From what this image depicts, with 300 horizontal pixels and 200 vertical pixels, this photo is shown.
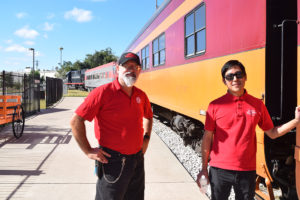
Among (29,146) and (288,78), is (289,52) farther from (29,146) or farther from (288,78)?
(29,146)

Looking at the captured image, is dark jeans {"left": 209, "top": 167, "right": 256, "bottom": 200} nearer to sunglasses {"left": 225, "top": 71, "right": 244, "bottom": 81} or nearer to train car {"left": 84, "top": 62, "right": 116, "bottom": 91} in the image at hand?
sunglasses {"left": 225, "top": 71, "right": 244, "bottom": 81}

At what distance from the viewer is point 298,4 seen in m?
3.21

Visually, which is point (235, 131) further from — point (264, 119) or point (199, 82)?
point (199, 82)

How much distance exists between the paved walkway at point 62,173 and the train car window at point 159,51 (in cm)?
221

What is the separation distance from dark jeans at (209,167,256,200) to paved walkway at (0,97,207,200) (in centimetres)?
169

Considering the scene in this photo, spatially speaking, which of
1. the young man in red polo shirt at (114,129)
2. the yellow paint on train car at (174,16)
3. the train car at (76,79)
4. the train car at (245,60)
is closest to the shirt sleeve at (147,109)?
the young man in red polo shirt at (114,129)

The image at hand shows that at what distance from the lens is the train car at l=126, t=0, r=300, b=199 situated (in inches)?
127

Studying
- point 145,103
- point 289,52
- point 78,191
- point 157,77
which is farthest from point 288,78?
point 157,77

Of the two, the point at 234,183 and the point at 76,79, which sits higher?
the point at 76,79

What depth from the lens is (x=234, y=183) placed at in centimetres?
218

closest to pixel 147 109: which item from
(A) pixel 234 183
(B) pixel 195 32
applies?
(A) pixel 234 183

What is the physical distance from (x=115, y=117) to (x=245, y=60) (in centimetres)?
206

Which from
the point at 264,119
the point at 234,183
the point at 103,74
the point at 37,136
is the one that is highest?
the point at 103,74

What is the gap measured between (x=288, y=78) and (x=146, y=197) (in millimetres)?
2198
